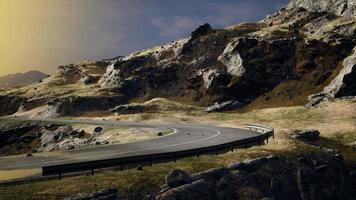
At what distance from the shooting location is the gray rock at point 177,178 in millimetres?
32188

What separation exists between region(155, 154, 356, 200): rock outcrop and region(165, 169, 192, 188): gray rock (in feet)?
1.02

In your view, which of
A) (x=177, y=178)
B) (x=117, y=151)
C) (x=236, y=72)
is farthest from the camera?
(x=236, y=72)

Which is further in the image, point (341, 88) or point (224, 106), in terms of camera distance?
point (224, 106)

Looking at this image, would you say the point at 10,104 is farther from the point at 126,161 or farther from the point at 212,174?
the point at 212,174

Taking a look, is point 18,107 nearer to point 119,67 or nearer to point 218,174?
point 119,67

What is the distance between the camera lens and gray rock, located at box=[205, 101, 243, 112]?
10094 centimetres

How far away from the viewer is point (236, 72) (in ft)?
390

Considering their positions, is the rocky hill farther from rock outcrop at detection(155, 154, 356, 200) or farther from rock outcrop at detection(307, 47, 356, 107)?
rock outcrop at detection(155, 154, 356, 200)

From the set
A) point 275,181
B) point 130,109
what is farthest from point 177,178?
point 130,109

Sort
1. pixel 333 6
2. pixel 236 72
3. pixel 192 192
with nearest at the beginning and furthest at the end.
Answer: pixel 192 192, pixel 236 72, pixel 333 6

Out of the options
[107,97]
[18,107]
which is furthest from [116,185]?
[18,107]

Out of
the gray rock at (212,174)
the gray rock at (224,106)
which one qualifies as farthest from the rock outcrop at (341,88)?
the gray rock at (212,174)

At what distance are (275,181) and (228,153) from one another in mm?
6008

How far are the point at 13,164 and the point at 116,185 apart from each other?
497 inches
